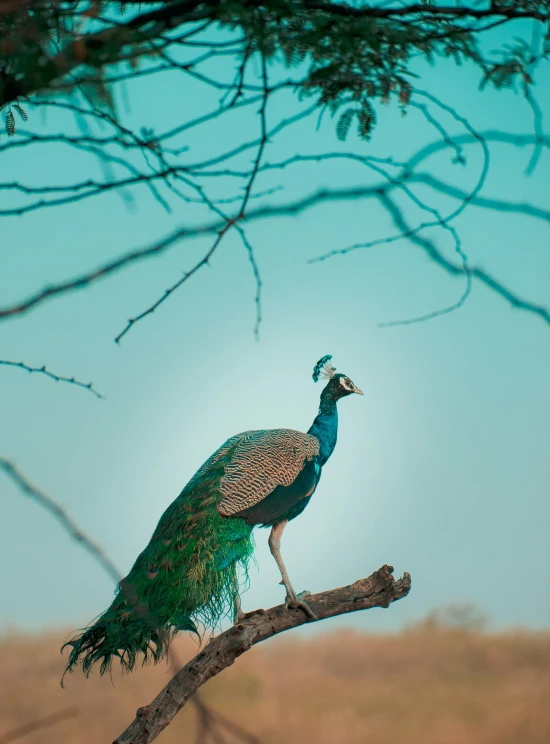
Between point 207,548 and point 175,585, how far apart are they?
106 mm

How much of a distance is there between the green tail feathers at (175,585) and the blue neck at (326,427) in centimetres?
42

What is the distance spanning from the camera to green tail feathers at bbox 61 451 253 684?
1.73 metres

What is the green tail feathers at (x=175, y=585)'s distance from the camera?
1727 mm

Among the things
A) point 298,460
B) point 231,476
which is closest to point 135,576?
point 231,476

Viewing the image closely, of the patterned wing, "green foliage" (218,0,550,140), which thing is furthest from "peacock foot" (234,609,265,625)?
"green foliage" (218,0,550,140)

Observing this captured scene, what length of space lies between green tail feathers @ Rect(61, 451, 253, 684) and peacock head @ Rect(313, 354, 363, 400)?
1.83 feet

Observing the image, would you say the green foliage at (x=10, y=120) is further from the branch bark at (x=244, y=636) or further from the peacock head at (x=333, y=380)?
the peacock head at (x=333, y=380)

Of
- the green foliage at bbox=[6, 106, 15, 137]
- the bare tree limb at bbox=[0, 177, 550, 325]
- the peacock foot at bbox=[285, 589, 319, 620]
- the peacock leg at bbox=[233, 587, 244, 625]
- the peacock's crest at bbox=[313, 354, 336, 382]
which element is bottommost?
the bare tree limb at bbox=[0, 177, 550, 325]

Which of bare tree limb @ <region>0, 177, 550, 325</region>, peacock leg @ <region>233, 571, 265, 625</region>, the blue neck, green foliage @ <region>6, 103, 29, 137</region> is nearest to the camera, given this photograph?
bare tree limb @ <region>0, 177, 550, 325</region>

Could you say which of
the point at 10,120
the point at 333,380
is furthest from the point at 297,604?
the point at 10,120

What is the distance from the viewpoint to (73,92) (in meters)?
0.74

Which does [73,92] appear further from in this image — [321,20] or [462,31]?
[462,31]

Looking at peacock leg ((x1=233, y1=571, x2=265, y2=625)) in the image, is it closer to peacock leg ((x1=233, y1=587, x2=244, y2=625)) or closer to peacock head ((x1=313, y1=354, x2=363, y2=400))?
peacock leg ((x1=233, y1=587, x2=244, y2=625))

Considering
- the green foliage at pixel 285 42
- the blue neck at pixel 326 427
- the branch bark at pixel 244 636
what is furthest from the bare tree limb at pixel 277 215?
the blue neck at pixel 326 427
